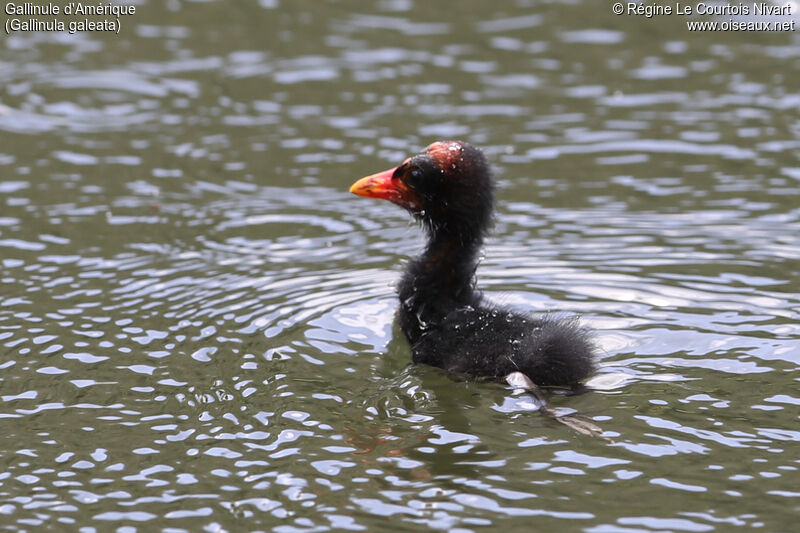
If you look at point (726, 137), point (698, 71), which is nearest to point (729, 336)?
point (726, 137)

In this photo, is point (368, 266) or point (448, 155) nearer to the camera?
point (448, 155)

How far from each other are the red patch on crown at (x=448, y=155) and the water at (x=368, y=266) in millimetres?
934

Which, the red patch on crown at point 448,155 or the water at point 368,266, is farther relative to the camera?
the red patch on crown at point 448,155

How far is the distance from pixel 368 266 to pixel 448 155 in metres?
1.97

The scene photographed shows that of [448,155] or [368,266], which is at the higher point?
[448,155]

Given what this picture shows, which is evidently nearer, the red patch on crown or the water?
the water

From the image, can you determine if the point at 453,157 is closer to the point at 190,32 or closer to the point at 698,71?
the point at 698,71

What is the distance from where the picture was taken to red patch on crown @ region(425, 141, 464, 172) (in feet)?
27.5

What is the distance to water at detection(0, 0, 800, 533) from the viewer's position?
6.31 meters

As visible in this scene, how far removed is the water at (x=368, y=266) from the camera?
20.7 feet

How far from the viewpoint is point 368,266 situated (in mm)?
10086

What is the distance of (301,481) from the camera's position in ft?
20.7

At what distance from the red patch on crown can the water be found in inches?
36.8

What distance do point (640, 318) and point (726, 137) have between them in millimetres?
5000
